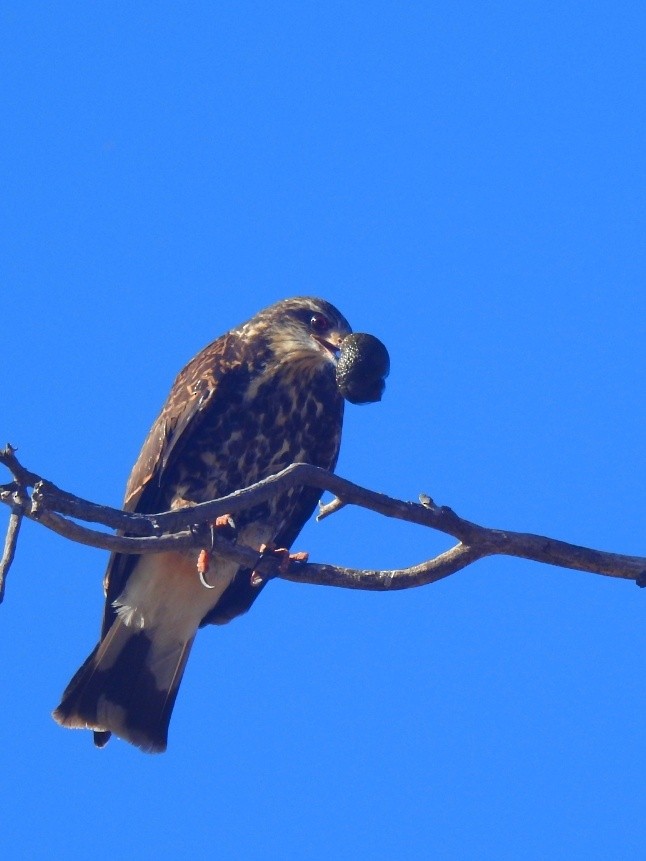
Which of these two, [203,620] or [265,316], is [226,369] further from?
[203,620]

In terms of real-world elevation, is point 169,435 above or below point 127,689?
above

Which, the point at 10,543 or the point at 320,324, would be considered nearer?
the point at 10,543

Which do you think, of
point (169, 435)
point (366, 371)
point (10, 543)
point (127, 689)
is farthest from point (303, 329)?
point (10, 543)

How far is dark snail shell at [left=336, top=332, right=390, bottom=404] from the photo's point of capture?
16.8 feet

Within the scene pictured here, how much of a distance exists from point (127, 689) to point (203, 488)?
97 cm

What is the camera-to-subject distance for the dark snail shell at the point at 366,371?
511 cm

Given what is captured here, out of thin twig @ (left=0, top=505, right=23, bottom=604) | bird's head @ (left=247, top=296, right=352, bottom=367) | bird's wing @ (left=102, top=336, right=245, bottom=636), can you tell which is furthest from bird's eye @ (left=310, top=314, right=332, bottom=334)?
thin twig @ (left=0, top=505, right=23, bottom=604)

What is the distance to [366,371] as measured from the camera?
201 inches

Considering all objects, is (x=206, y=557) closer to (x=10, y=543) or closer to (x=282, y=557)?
(x=282, y=557)

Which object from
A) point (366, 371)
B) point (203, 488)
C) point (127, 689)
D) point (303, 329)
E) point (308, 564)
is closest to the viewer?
point (308, 564)

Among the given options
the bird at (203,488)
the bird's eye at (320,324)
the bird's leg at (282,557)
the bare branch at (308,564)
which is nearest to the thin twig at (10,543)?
the bare branch at (308,564)

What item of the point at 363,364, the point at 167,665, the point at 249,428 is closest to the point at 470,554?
the point at 363,364

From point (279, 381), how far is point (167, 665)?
4.54ft

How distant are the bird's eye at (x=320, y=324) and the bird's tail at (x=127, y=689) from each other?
1567mm
